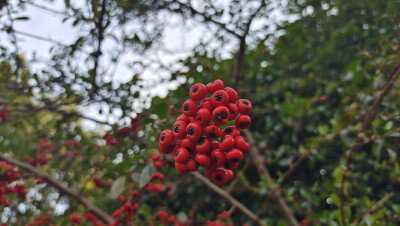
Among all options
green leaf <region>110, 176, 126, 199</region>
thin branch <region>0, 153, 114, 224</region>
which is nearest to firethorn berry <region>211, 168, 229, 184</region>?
green leaf <region>110, 176, 126, 199</region>

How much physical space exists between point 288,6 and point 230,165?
120 inches

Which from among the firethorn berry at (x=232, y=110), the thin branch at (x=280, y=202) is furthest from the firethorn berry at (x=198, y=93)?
the thin branch at (x=280, y=202)

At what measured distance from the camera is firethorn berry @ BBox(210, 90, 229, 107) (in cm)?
113

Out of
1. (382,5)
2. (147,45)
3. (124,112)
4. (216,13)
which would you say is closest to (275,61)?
(382,5)

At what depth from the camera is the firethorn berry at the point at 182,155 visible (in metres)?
1.10

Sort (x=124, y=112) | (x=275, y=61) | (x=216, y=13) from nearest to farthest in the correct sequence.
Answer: (x=124, y=112) < (x=216, y=13) < (x=275, y=61)

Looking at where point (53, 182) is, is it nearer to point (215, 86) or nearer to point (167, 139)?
point (167, 139)

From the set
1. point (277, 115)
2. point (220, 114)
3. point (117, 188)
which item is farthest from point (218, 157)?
point (277, 115)

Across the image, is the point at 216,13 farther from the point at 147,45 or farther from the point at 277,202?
the point at 277,202

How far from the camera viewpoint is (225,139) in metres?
1.11

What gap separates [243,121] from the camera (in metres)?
1.20

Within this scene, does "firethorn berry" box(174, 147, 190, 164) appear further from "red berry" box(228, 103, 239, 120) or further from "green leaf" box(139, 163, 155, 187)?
"green leaf" box(139, 163, 155, 187)

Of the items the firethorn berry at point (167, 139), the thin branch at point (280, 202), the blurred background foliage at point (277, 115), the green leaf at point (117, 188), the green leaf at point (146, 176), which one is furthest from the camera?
the thin branch at point (280, 202)

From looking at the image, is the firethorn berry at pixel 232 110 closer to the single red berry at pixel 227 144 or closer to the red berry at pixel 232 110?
the red berry at pixel 232 110
